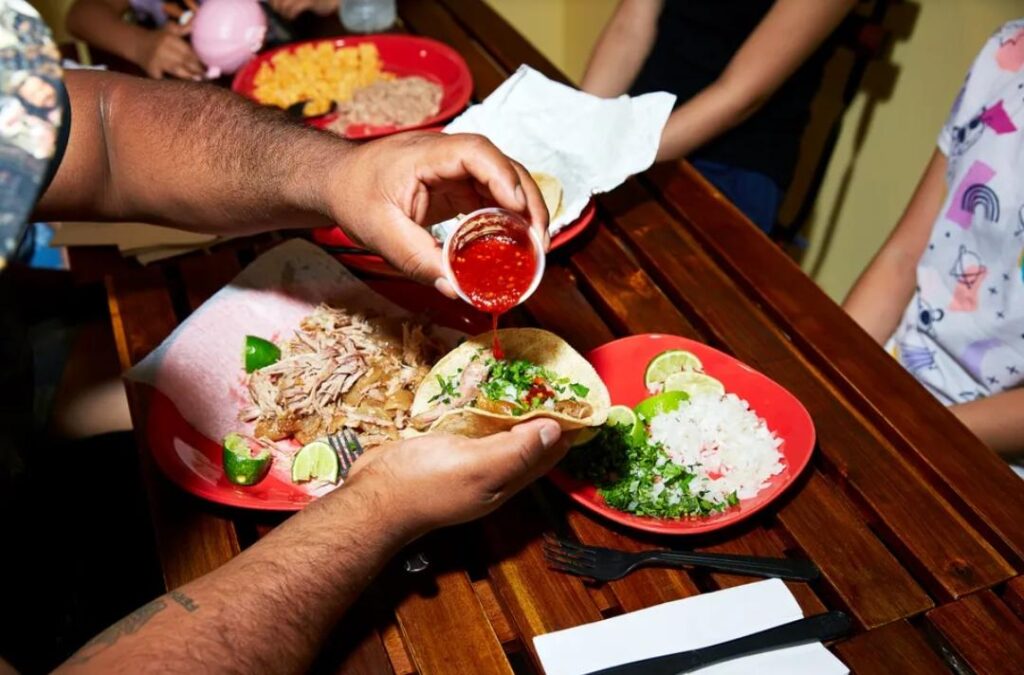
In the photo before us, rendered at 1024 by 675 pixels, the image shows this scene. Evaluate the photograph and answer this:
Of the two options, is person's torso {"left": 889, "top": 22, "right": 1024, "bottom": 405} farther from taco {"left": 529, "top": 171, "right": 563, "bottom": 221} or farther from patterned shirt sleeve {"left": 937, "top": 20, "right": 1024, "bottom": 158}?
taco {"left": 529, "top": 171, "right": 563, "bottom": 221}

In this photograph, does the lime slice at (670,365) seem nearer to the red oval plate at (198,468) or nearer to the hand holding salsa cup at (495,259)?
the hand holding salsa cup at (495,259)

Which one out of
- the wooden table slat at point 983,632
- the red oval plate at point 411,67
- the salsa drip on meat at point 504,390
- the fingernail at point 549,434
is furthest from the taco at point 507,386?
the red oval plate at point 411,67

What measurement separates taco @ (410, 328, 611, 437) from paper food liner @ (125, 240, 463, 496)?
16 centimetres

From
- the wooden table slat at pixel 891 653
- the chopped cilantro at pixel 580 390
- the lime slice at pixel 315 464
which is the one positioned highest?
the chopped cilantro at pixel 580 390

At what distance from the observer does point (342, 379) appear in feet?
5.54

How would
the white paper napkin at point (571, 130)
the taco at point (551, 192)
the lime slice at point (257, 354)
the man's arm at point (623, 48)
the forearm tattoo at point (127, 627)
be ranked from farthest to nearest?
the man's arm at point (623, 48) → the white paper napkin at point (571, 130) → the taco at point (551, 192) → the lime slice at point (257, 354) → the forearm tattoo at point (127, 627)

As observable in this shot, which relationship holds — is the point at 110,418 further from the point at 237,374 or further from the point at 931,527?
the point at 931,527

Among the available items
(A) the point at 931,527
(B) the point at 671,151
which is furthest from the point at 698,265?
(A) the point at 931,527

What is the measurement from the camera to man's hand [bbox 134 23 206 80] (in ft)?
9.23

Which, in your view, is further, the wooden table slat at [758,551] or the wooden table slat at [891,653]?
the wooden table slat at [758,551]

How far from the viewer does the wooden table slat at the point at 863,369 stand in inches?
57.1

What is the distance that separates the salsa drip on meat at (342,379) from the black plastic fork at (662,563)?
1.53 ft

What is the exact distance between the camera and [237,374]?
171cm

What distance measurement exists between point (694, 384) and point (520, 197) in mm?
534
